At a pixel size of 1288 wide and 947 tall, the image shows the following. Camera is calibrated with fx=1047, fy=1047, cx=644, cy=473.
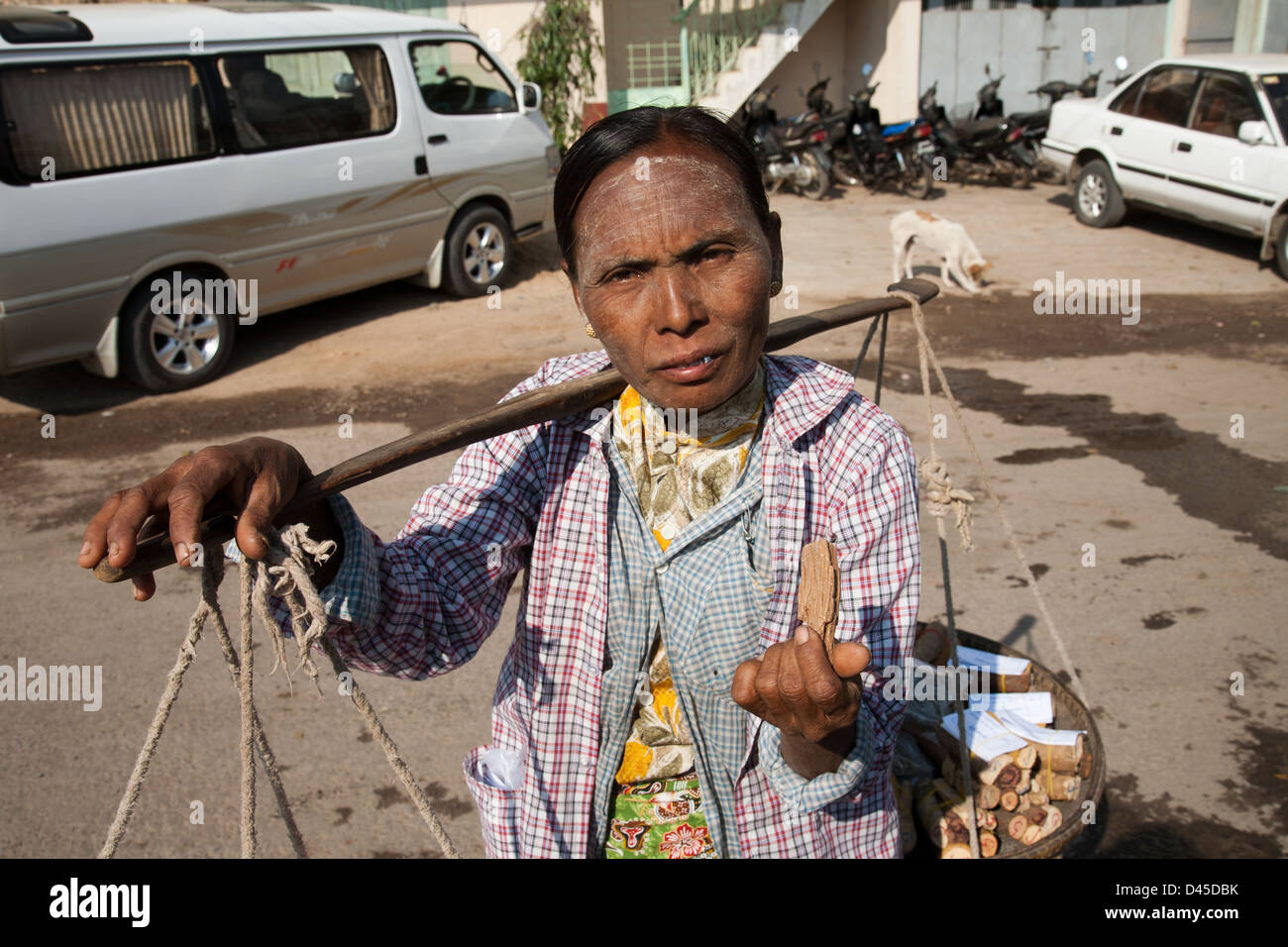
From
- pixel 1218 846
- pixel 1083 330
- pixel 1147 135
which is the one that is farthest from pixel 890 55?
pixel 1218 846

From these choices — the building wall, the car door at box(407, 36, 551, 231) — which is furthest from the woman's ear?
the building wall

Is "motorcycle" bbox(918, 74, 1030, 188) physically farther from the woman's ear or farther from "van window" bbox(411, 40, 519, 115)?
the woman's ear

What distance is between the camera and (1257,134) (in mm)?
7992

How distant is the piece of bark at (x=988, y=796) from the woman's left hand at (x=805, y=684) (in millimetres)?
1511

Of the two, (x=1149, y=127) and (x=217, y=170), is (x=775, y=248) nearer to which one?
(x=217, y=170)

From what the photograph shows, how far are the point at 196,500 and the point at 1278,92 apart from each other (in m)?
9.50

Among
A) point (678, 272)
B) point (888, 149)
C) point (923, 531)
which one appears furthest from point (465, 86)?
point (678, 272)

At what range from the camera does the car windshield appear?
26.7ft

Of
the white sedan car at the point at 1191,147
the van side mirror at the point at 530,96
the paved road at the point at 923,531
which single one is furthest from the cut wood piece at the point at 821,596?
the white sedan car at the point at 1191,147

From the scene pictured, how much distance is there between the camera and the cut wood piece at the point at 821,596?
3.65ft

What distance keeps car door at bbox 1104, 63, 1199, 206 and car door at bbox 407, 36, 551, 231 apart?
17.2ft

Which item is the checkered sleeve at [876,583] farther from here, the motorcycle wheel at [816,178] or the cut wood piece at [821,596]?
the motorcycle wheel at [816,178]
